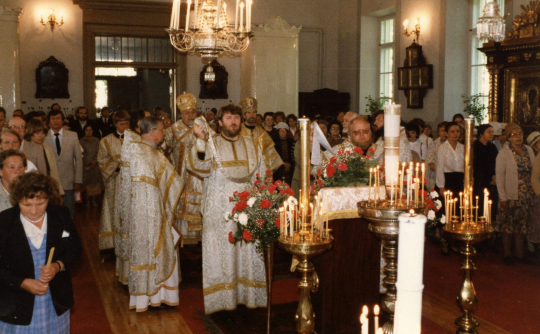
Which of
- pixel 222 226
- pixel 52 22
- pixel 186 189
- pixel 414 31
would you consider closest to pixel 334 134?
pixel 186 189

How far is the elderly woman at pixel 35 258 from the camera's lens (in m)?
3.58

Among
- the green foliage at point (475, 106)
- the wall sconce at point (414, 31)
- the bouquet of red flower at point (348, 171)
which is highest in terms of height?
the wall sconce at point (414, 31)

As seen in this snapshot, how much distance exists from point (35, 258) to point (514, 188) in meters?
6.14

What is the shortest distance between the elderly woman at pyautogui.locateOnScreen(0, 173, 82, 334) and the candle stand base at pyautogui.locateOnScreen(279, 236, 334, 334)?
4.57ft

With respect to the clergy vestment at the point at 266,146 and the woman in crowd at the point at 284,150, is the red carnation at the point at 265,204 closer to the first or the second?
the clergy vestment at the point at 266,146

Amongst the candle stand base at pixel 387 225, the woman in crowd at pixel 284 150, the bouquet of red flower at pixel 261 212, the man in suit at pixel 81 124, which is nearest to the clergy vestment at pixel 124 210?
the bouquet of red flower at pixel 261 212

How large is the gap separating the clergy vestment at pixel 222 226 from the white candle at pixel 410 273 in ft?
13.5

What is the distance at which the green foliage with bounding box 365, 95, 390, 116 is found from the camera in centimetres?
1546

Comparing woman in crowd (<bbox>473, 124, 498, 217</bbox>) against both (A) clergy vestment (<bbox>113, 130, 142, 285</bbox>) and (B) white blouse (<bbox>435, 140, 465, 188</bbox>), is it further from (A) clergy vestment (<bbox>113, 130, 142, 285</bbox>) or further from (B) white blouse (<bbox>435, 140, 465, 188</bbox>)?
(A) clergy vestment (<bbox>113, 130, 142, 285</bbox>)

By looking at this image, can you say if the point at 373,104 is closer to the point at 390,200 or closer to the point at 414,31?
the point at 414,31

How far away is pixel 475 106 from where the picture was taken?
1279 cm

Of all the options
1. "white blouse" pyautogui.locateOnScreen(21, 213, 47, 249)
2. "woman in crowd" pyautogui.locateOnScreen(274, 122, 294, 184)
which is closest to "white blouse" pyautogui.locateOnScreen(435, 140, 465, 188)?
"woman in crowd" pyautogui.locateOnScreen(274, 122, 294, 184)

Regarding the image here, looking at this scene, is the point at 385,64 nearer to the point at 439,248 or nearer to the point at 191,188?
the point at 439,248

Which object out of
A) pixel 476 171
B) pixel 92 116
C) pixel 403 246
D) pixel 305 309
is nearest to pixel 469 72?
pixel 476 171
